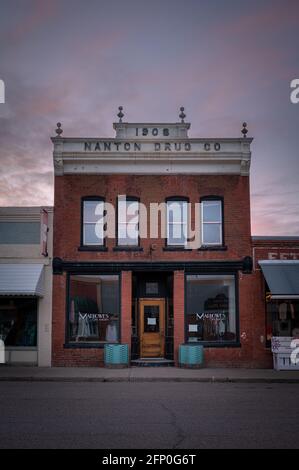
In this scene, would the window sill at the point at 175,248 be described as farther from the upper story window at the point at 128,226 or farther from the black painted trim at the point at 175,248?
the upper story window at the point at 128,226

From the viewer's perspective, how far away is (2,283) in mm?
23016

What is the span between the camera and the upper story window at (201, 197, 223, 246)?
2418 centimetres

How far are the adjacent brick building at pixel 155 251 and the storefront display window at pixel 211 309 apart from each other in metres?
0.04

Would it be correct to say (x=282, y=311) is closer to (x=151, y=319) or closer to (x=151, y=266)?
(x=151, y=319)

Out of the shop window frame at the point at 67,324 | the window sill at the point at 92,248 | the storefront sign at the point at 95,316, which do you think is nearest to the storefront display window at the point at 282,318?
the shop window frame at the point at 67,324

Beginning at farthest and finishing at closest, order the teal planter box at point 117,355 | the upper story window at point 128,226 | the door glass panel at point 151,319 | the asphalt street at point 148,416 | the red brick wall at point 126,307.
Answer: the door glass panel at point 151,319
the upper story window at point 128,226
the red brick wall at point 126,307
the teal planter box at point 117,355
the asphalt street at point 148,416

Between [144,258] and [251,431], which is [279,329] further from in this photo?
[251,431]

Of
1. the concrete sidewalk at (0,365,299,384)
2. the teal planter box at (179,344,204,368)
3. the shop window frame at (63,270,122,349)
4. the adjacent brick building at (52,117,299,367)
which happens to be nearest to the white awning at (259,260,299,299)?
the adjacent brick building at (52,117,299,367)

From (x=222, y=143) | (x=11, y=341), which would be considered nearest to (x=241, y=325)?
(x=222, y=143)

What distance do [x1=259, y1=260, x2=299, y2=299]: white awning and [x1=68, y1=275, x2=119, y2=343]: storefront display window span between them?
19.0ft

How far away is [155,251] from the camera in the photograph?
2389cm

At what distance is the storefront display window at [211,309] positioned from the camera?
78.0 feet

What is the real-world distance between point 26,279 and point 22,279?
0.15 metres

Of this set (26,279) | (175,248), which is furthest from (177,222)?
(26,279)
